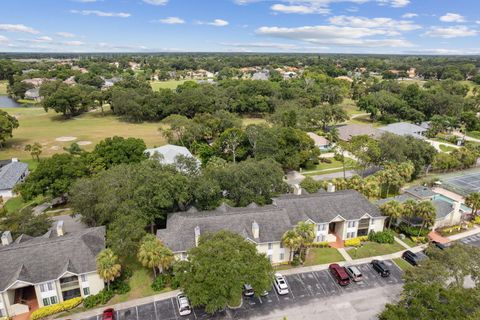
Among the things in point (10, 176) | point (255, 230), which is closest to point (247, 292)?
point (255, 230)

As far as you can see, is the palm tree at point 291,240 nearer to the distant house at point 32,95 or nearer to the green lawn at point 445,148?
the green lawn at point 445,148

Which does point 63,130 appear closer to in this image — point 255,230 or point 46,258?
point 46,258

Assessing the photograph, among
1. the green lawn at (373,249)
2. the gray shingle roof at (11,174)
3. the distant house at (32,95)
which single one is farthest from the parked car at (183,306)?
the distant house at (32,95)

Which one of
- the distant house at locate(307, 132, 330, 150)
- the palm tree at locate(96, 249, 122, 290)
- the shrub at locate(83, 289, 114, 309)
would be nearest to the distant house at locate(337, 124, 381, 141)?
the distant house at locate(307, 132, 330, 150)

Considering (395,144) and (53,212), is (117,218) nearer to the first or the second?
(53,212)

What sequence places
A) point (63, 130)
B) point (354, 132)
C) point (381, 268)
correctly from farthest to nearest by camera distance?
point (63, 130) → point (354, 132) → point (381, 268)

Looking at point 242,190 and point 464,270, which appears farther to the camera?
point 242,190

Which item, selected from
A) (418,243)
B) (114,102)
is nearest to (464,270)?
(418,243)
